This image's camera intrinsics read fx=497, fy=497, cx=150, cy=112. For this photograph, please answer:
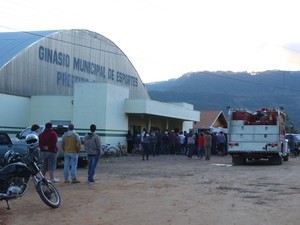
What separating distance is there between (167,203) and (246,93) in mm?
81505

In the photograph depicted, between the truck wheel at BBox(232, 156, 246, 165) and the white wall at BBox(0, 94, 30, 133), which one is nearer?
the truck wheel at BBox(232, 156, 246, 165)

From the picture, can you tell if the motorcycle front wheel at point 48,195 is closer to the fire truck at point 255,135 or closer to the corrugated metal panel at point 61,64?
the fire truck at point 255,135

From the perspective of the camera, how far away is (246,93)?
90.3 metres

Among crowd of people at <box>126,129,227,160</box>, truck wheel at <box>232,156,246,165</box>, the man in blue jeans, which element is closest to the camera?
the man in blue jeans

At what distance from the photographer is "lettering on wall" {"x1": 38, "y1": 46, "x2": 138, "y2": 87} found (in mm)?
33562

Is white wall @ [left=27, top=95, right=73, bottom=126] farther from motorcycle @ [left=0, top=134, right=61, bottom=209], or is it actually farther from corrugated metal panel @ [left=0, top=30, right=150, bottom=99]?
motorcycle @ [left=0, top=134, right=61, bottom=209]

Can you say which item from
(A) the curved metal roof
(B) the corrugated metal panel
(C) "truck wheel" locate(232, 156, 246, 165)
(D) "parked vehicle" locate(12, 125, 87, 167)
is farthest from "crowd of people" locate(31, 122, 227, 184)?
(A) the curved metal roof

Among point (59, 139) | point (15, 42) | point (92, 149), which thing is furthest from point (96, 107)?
point (92, 149)

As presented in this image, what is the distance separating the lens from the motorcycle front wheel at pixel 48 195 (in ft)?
32.6

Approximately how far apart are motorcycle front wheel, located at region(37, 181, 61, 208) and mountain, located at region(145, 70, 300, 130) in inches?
2837

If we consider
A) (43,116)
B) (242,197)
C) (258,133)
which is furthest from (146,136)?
(242,197)

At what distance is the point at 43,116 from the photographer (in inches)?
1241

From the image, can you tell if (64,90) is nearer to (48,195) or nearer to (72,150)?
(72,150)

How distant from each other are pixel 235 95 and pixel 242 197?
79053mm
